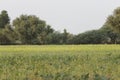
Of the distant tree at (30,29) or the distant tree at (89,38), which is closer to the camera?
the distant tree at (89,38)

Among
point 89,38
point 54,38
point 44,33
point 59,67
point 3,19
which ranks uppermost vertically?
point 3,19

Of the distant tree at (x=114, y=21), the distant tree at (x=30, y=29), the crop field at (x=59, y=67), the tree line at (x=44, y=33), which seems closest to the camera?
the crop field at (x=59, y=67)

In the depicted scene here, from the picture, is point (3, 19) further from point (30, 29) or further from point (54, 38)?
point (54, 38)

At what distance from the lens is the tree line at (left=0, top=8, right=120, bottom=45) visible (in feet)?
288

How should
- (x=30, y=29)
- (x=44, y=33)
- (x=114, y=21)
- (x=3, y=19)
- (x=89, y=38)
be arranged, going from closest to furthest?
(x=114, y=21) < (x=89, y=38) < (x=44, y=33) < (x=30, y=29) < (x=3, y=19)

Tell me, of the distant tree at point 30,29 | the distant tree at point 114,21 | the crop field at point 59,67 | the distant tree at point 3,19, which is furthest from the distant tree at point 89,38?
the crop field at point 59,67

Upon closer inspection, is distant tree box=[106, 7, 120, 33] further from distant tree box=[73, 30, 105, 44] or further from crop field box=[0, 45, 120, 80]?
crop field box=[0, 45, 120, 80]

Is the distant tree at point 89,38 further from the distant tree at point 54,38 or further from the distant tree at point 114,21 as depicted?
the distant tree at point 114,21

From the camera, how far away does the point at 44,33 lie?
101m

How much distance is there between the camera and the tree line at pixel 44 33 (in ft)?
288

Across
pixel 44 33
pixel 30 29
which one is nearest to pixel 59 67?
pixel 44 33

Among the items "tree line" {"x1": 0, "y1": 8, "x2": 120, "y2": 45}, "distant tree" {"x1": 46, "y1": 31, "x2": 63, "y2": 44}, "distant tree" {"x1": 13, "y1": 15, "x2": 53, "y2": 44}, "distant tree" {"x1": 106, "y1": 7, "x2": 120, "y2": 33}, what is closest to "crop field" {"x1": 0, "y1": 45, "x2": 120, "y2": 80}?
"distant tree" {"x1": 106, "y1": 7, "x2": 120, "y2": 33}

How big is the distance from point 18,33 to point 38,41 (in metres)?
9.41

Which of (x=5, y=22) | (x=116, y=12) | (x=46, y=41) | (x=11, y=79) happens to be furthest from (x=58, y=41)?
(x=11, y=79)
